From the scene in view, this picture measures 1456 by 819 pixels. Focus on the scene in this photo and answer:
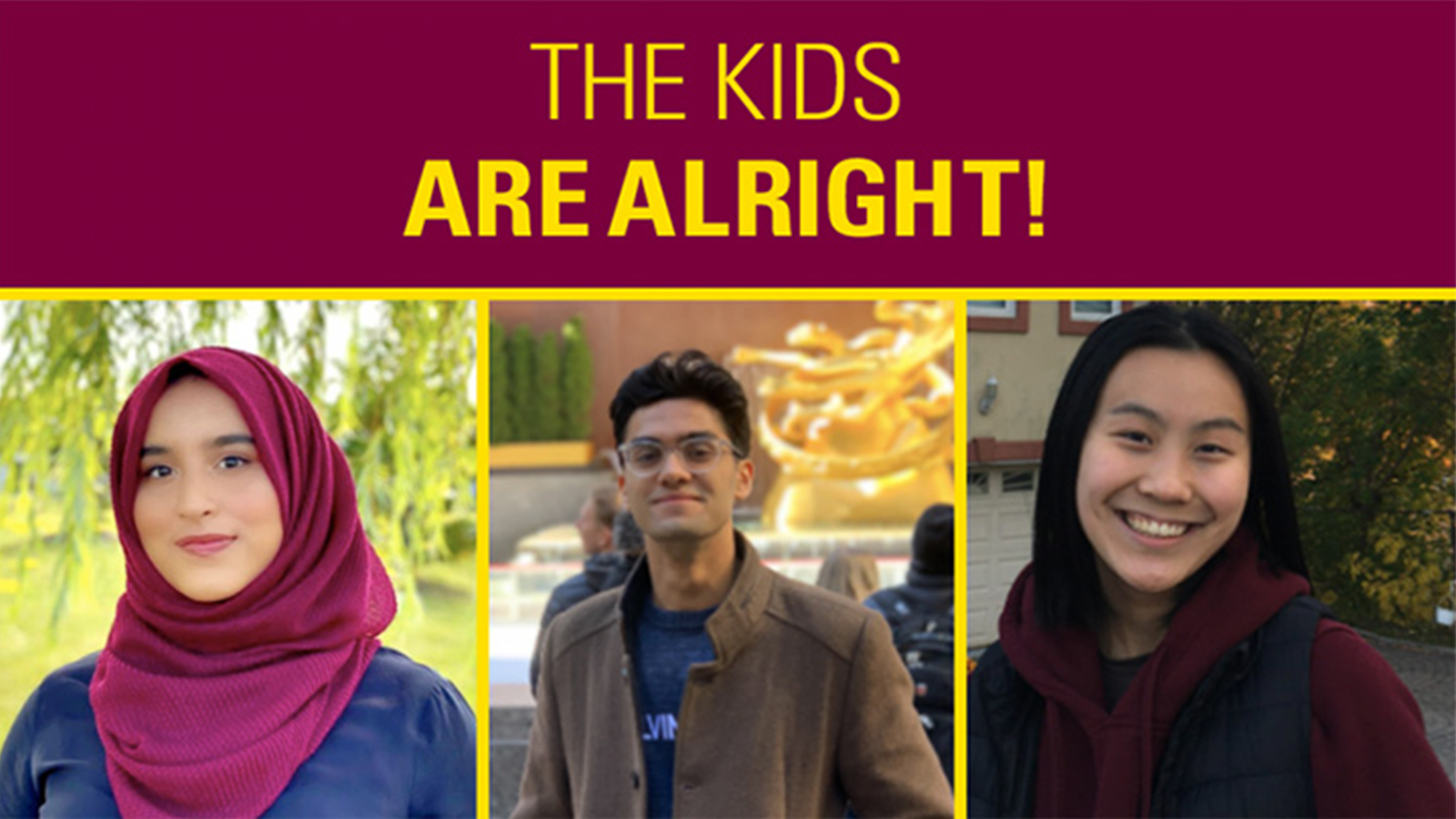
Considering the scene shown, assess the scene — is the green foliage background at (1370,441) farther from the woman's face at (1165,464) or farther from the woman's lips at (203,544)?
the woman's lips at (203,544)

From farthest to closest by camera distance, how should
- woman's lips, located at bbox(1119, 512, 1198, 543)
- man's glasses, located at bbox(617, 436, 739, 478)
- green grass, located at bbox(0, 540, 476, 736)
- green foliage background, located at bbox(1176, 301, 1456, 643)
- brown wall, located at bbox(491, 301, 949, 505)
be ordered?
1. green grass, located at bbox(0, 540, 476, 736)
2. brown wall, located at bbox(491, 301, 949, 505)
3. green foliage background, located at bbox(1176, 301, 1456, 643)
4. woman's lips, located at bbox(1119, 512, 1198, 543)
5. man's glasses, located at bbox(617, 436, 739, 478)

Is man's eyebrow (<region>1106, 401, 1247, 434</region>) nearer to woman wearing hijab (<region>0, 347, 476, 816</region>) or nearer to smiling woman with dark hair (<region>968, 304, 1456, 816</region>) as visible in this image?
smiling woman with dark hair (<region>968, 304, 1456, 816</region>)

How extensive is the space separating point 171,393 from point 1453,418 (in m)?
2.98

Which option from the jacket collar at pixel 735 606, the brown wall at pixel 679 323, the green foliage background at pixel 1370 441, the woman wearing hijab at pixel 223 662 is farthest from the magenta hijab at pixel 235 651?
the green foliage background at pixel 1370 441

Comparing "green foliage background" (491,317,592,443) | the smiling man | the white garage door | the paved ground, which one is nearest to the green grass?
"green foliage background" (491,317,592,443)

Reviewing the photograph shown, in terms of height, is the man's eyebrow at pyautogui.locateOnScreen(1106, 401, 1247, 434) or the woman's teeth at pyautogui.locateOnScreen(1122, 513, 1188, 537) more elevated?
the man's eyebrow at pyautogui.locateOnScreen(1106, 401, 1247, 434)

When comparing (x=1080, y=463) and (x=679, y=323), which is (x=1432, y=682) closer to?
(x=1080, y=463)

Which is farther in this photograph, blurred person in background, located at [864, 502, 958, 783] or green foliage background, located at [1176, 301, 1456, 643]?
blurred person in background, located at [864, 502, 958, 783]

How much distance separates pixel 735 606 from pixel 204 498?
1130 mm

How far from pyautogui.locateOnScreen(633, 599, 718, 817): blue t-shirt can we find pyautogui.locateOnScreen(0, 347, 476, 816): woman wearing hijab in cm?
49

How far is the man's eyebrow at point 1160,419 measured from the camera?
302 centimetres

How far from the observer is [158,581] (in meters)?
2.62

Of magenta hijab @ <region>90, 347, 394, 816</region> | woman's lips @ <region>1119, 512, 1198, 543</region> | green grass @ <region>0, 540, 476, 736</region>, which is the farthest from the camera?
green grass @ <region>0, 540, 476, 736</region>

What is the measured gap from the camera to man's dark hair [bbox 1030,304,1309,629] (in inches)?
121
